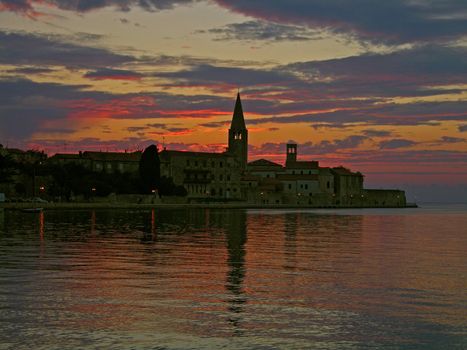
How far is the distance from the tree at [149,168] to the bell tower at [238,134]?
126ft

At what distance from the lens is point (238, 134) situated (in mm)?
143250

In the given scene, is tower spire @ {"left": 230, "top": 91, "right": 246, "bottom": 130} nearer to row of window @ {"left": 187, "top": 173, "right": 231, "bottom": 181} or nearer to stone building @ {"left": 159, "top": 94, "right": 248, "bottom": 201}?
stone building @ {"left": 159, "top": 94, "right": 248, "bottom": 201}

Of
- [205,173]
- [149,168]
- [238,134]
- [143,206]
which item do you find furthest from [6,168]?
[238,134]

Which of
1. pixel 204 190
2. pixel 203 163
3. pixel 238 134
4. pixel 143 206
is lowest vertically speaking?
pixel 143 206

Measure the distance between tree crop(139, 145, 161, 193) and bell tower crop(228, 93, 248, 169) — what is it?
38447 mm

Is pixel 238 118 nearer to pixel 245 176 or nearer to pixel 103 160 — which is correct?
pixel 245 176

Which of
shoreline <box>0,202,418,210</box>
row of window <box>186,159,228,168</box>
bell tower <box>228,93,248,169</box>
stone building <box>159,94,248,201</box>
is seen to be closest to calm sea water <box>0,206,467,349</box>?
shoreline <box>0,202,418,210</box>

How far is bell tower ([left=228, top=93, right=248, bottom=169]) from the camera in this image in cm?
14338

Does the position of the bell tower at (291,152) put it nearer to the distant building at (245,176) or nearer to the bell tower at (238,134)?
the distant building at (245,176)

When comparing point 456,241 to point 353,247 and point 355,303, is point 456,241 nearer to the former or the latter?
point 353,247

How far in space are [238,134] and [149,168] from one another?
42.0 metres

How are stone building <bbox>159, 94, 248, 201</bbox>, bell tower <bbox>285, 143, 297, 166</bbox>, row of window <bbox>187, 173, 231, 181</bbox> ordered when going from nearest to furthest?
stone building <bbox>159, 94, 248, 201</bbox> < row of window <bbox>187, 173, 231, 181</bbox> < bell tower <bbox>285, 143, 297, 166</bbox>

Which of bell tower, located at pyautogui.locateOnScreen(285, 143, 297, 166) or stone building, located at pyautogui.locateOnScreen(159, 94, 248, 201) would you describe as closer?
stone building, located at pyautogui.locateOnScreen(159, 94, 248, 201)

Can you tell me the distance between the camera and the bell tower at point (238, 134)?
14338 cm
